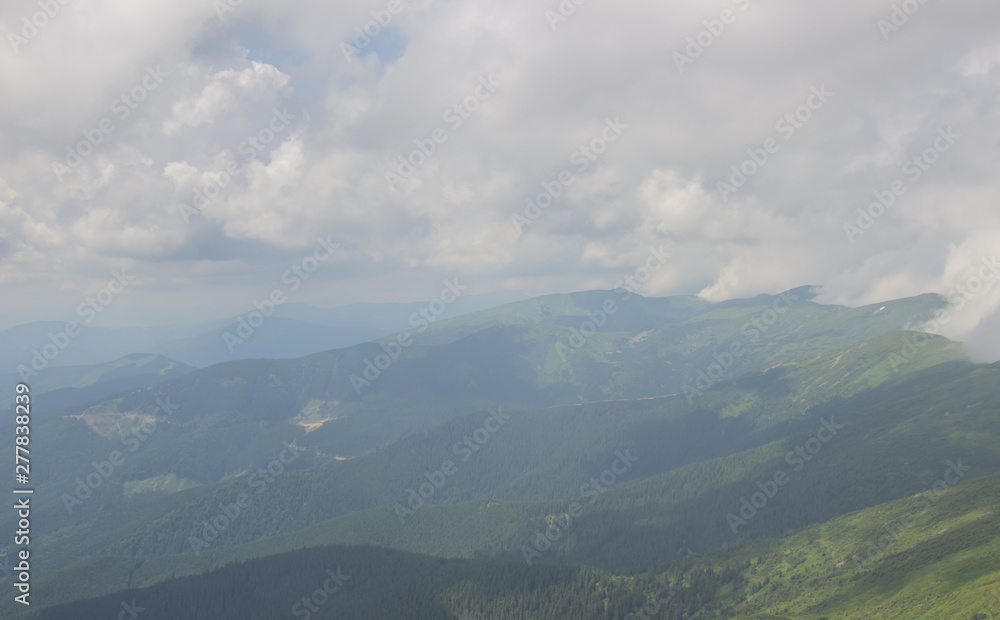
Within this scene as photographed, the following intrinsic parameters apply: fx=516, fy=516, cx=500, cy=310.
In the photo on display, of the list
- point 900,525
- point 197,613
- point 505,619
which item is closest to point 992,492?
point 900,525

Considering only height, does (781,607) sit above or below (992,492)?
below

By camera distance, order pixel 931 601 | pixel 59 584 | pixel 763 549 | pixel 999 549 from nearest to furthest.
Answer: pixel 931 601, pixel 999 549, pixel 763 549, pixel 59 584

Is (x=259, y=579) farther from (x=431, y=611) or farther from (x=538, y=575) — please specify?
(x=538, y=575)

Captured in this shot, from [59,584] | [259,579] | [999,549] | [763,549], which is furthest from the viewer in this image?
[59,584]

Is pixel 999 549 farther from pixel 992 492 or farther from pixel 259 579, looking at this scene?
pixel 259 579

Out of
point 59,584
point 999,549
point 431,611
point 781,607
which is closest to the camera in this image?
point 999,549

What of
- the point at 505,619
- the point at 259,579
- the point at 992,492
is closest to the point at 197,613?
the point at 259,579

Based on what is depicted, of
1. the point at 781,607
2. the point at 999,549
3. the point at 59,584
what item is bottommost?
the point at 781,607

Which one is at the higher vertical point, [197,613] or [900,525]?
[197,613]

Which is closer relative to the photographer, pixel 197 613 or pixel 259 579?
pixel 197 613
